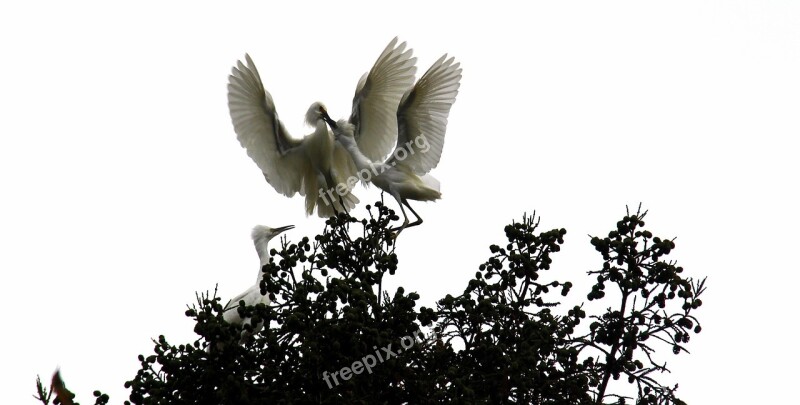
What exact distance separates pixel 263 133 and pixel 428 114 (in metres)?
2.94

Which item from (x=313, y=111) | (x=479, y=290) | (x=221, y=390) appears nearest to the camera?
(x=221, y=390)

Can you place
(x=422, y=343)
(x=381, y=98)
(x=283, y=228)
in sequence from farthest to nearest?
(x=283, y=228) → (x=381, y=98) → (x=422, y=343)

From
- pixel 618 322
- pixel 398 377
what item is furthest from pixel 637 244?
pixel 398 377

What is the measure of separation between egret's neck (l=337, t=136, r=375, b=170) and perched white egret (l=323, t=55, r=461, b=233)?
6cm

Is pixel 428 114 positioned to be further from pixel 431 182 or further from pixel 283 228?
pixel 283 228

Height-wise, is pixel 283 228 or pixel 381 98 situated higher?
pixel 381 98

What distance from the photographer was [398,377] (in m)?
8.52

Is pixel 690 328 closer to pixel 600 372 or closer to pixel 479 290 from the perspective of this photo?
pixel 600 372

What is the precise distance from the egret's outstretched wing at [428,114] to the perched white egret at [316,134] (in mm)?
1272

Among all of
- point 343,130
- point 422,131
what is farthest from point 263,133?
→ point 422,131

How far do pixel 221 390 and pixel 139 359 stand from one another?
2.57 feet

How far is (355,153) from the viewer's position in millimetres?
13648

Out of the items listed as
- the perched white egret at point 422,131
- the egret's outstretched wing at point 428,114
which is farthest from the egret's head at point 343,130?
the egret's outstretched wing at point 428,114

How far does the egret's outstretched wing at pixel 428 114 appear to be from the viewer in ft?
42.5
